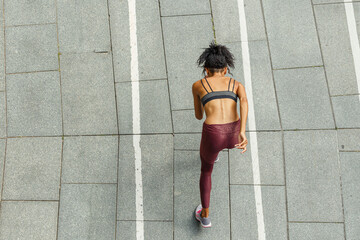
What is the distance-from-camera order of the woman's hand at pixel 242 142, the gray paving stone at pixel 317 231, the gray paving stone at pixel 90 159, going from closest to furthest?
the woman's hand at pixel 242 142, the gray paving stone at pixel 317 231, the gray paving stone at pixel 90 159

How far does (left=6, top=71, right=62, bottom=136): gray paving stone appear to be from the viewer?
534 centimetres

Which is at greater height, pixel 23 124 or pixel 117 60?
pixel 117 60

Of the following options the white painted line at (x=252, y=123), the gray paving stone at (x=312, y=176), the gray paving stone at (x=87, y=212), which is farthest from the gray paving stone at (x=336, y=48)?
the gray paving stone at (x=87, y=212)

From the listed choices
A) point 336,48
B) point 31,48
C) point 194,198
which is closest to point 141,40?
point 31,48

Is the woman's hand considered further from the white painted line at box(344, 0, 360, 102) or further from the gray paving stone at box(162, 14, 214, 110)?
the white painted line at box(344, 0, 360, 102)

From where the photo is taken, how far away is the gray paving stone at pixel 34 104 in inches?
210

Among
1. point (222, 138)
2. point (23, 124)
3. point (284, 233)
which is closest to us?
point (222, 138)

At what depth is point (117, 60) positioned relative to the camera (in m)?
5.50

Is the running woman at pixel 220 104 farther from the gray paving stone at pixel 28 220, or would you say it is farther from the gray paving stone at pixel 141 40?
the gray paving stone at pixel 28 220

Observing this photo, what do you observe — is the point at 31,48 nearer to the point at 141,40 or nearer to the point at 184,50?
the point at 141,40

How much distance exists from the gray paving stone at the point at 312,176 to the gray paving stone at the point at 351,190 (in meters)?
0.10

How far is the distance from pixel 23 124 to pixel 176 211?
3094mm

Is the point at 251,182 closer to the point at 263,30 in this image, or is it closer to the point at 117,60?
the point at 263,30

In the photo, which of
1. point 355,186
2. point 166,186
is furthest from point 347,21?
point 166,186
